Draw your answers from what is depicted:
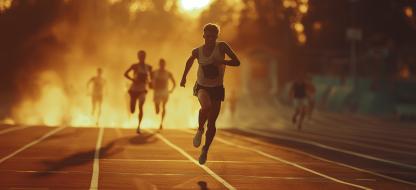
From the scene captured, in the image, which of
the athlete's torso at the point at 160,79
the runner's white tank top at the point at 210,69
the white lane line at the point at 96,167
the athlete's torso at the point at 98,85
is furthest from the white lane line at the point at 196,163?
the athlete's torso at the point at 98,85

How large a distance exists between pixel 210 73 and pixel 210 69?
0.22ft

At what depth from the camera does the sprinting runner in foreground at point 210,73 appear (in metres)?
14.9

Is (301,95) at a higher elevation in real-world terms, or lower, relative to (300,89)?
lower

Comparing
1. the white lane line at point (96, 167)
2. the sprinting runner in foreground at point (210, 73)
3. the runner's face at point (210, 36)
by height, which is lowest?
the white lane line at point (96, 167)

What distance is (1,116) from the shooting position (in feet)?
170

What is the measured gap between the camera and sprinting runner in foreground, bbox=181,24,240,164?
14930 millimetres

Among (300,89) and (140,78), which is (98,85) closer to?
(300,89)

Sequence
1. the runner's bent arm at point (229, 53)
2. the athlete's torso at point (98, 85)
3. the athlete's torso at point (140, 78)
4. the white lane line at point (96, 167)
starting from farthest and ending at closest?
the athlete's torso at point (98, 85)
the athlete's torso at point (140, 78)
the runner's bent arm at point (229, 53)
the white lane line at point (96, 167)

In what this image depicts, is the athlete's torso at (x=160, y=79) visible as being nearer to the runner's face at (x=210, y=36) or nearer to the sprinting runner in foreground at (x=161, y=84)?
the sprinting runner in foreground at (x=161, y=84)

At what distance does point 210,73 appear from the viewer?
15.0 m

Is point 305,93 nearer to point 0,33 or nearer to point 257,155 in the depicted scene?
point 257,155

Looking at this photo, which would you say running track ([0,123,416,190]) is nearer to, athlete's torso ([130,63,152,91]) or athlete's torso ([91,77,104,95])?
athlete's torso ([130,63,152,91])

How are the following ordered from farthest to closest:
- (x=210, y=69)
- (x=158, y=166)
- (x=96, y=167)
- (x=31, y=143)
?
(x=31, y=143) < (x=158, y=166) < (x=96, y=167) < (x=210, y=69)

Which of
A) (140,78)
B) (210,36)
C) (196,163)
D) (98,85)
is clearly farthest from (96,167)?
(98,85)
